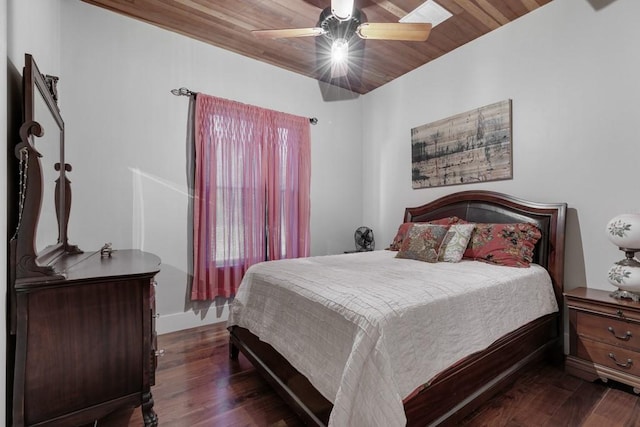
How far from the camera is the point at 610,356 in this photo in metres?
1.94

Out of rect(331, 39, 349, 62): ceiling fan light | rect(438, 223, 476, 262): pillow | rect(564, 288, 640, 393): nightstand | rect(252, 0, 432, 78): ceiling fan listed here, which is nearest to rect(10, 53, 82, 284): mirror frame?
rect(252, 0, 432, 78): ceiling fan

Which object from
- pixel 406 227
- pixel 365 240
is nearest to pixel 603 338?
pixel 406 227

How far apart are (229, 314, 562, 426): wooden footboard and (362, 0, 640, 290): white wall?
87 cm

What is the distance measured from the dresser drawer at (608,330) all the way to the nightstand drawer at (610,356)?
0.04 meters

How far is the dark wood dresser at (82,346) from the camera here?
47.4 inches

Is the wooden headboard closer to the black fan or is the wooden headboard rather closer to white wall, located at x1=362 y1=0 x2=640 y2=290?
white wall, located at x1=362 y1=0 x2=640 y2=290

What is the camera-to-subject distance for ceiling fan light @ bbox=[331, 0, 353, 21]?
1.94 meters

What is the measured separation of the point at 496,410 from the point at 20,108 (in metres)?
3.00

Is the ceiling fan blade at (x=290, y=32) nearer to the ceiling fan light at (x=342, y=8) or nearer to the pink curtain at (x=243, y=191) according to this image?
the ceiling fan light at (x=342, y=8)

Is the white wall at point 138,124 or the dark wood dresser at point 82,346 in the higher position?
the white wall at point 138,124

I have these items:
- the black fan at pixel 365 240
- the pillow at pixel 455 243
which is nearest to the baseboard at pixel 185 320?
the black fan at pixel 365 240

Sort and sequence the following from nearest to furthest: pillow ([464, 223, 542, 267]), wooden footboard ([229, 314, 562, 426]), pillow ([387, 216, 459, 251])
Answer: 1. wooden footboard ([229, 314, 562, 426])
2. pillow ([464, 223, 542, 267])
3. pillow ([387, 216, 459, 251])

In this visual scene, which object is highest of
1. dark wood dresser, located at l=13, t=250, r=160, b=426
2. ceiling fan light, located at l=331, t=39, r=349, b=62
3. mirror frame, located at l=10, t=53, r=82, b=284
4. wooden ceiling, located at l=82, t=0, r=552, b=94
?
wooden ceiling, located at l=82, t=0, r=552, b=94

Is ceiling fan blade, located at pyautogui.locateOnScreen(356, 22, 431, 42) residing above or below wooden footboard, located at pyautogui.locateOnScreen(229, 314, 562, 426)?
above
